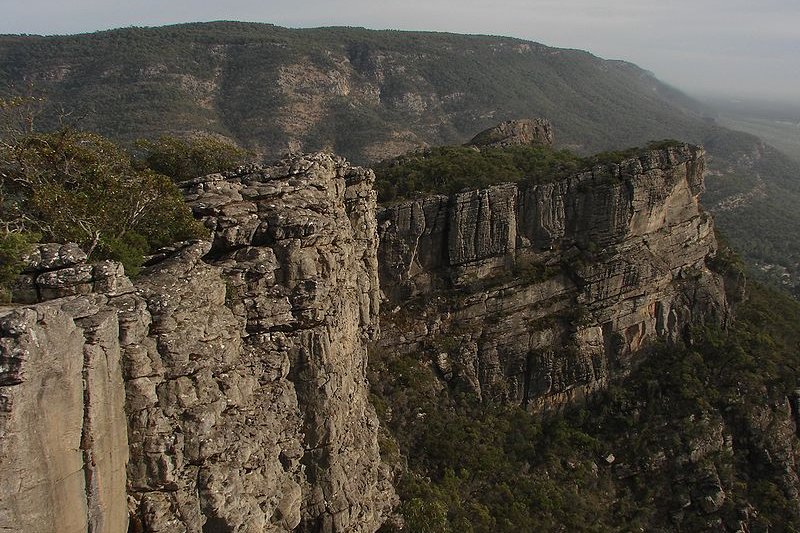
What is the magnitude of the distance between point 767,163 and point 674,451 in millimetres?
145965

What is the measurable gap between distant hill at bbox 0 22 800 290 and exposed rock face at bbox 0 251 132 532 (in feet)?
240

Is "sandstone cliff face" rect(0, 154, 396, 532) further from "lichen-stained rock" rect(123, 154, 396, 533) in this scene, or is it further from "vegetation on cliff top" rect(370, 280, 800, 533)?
"vegetation on cliff top" rect(370, 280, 800, 533)

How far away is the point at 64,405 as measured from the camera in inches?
435

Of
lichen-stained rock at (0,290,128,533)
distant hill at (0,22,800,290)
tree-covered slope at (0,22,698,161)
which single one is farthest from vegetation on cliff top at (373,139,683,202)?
tree-covered slope at (0,22,698,161)

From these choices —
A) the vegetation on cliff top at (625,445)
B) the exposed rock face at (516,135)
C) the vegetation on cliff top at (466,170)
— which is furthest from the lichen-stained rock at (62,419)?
the exposed rock face at (516,135)

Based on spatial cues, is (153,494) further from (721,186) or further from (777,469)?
(721,186)

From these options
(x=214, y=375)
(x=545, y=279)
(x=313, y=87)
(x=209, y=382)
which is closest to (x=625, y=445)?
(x=545, y=279)

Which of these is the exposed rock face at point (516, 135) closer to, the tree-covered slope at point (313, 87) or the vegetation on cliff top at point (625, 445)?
the vegetation on cliff top at point (625, 445)

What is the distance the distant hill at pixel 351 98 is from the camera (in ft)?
334

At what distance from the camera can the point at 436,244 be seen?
42.8m

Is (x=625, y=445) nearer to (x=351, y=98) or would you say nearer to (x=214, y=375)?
(x=214, y=375)

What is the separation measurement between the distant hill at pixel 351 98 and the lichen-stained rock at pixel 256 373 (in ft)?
222

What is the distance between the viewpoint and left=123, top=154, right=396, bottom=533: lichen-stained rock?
1349 cm

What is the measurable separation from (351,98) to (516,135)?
81.5 meters
